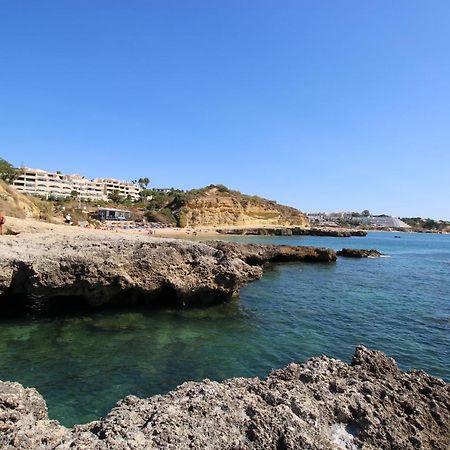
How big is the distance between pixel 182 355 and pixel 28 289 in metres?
6.25

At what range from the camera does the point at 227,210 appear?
342 feet

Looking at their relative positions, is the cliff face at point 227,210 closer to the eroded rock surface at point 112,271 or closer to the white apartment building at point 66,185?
the white apartment building at point 66,185

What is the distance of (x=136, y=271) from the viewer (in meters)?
14.6

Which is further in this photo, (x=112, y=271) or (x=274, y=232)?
(x=274, y=232)

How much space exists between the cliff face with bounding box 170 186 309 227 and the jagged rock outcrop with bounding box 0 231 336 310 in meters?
79.6

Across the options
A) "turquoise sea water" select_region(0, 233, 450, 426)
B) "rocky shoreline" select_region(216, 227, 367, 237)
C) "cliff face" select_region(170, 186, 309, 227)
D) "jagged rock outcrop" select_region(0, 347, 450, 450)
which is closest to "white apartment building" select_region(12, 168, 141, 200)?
"cliff face" select_region(170, 186, 309, 227)

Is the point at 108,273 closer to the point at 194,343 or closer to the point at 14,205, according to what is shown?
the point at 194,343

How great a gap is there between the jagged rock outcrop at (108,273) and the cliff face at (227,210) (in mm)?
79562

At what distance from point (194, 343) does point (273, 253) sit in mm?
26554

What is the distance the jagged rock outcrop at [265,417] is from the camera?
13.7ft

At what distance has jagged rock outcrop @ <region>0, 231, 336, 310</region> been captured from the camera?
13094 millimetres

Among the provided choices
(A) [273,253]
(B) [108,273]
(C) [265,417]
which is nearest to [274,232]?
(A) [273,253]

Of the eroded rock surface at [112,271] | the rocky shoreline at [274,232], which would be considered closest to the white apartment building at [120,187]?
the rocky shoreline at [274,232]

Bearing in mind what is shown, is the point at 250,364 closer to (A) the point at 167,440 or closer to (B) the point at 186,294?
(B) the point at 186,294
